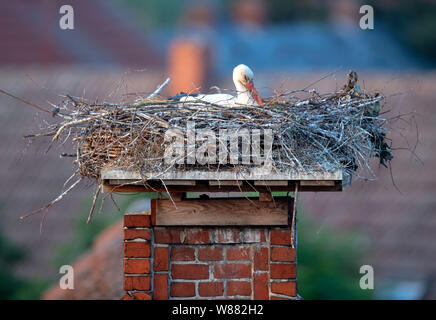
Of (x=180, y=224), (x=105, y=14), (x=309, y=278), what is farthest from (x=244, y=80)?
(x=105, y=14)

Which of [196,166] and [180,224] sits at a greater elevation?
[196,166]

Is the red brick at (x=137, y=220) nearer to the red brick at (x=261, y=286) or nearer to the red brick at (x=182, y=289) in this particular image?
the red brick at (x=182, y=289)

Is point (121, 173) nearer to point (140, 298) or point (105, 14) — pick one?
point (140, 298)

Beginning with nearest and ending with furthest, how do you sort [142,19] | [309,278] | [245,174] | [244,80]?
[245,174] → [244,80] → [309,278] → [142,19]

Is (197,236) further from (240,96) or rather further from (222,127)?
(240,96)

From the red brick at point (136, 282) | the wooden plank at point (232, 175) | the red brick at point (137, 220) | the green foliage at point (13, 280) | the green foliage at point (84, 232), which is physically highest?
the wooden plank at point (232, 175)

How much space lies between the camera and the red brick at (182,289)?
5543 mm

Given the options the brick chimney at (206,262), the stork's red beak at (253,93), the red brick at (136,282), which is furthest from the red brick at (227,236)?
the stork's red beak at (253,93)

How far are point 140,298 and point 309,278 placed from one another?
175 inches

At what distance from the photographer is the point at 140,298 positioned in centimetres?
550

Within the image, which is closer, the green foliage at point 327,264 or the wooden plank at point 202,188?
the wooden plank at point 202,188

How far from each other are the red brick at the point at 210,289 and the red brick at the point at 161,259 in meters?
0.25

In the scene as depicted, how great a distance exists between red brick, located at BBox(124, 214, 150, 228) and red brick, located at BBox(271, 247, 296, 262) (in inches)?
32.6

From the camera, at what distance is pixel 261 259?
218 inches
